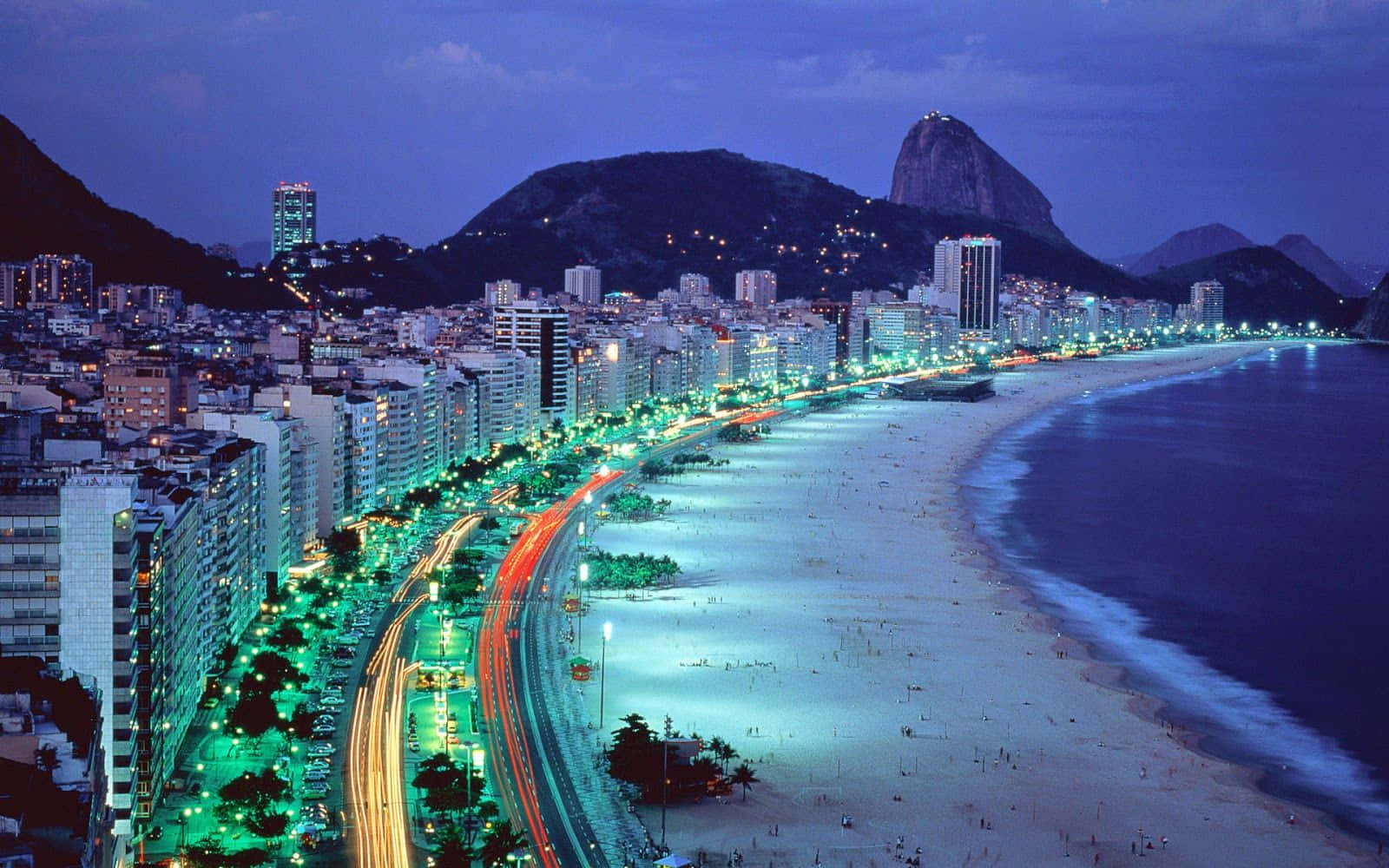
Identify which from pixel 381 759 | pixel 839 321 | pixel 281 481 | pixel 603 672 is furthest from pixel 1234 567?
pixel 839 321

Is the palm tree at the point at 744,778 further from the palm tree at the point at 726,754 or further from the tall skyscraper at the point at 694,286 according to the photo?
the tall skyscraper at the point at 694,286

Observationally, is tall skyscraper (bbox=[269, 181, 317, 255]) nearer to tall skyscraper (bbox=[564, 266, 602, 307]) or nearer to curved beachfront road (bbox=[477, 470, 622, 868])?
tall skyscraper (bbox=[564, 266, 602, 307])

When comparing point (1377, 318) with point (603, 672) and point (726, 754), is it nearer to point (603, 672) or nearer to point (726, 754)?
point (603, 672)

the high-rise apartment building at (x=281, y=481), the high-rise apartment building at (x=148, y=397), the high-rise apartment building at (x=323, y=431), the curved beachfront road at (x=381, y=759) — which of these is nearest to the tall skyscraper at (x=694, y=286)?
the high-rise apartment building at (x=148, y=397)

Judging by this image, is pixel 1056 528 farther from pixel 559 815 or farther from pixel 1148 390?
pixel 1148 390

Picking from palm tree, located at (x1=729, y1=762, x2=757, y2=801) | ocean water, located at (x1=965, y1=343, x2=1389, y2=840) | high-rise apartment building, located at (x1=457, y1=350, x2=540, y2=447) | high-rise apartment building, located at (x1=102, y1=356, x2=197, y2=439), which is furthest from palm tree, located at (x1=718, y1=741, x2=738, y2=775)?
high-rise apartment building, located at (x1=457, y1=350, x2=540, y2=447)
